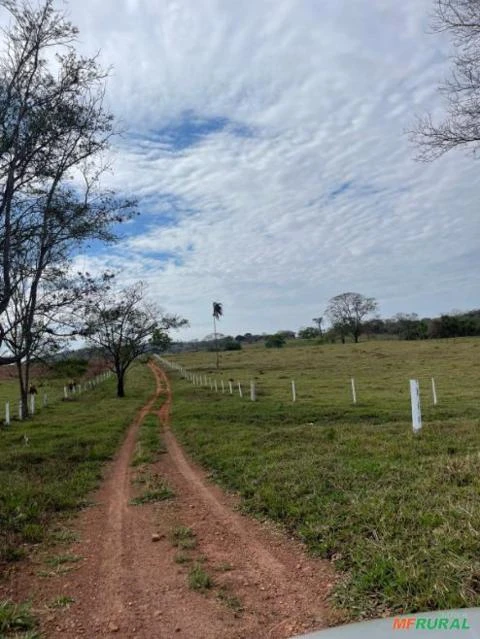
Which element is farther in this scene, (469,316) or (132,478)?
(469,316)

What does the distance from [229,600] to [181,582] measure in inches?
25.1

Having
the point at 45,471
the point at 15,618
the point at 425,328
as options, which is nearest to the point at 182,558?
the point at 15,618

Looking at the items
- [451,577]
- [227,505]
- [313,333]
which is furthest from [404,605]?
[313,333]

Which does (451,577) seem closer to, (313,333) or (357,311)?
(357,311)

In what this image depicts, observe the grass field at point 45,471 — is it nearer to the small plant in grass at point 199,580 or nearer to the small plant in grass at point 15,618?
the small plant in grass at point 15,618

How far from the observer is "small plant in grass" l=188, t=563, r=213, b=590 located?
4.51 m

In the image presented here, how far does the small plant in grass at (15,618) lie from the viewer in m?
3.94

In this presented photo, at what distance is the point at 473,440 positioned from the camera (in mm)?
9531

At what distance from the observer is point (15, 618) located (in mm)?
4047

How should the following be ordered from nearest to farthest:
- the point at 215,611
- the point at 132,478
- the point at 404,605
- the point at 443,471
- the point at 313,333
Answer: the point at 404,605 < the point at 215,611 < the point at 443,471 < the point at 132,478 < the point at 313,333

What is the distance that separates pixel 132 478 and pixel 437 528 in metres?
6.20

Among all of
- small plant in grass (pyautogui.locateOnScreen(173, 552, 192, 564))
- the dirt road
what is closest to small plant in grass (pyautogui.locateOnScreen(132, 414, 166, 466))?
the dirt road

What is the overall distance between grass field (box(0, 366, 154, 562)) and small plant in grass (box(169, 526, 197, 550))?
5.50 ft

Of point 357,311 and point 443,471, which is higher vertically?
point 357,311
